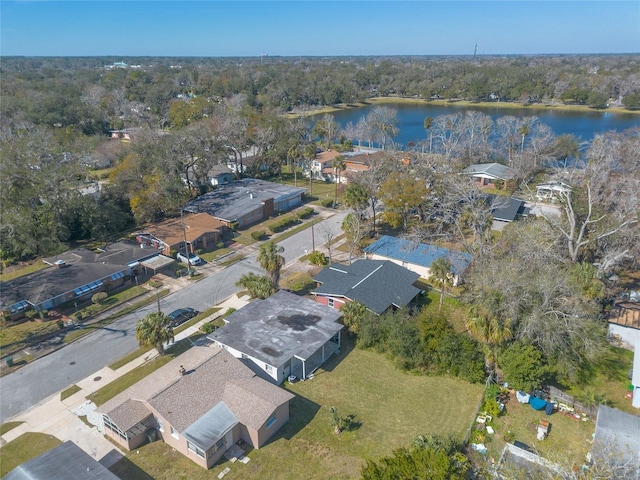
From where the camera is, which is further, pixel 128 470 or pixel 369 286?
pixel 369 286

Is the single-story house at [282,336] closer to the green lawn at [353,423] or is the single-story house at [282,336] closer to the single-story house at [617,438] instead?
the green lawn at [353,423]

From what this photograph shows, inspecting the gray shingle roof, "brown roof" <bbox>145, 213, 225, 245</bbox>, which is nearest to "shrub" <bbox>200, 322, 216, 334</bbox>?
the gray shingle roof

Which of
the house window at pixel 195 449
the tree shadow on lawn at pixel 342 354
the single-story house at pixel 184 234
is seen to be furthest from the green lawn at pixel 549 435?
the single-story house at pixel 184 234

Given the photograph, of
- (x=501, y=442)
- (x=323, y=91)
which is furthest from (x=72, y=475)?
(x=323, y=91)

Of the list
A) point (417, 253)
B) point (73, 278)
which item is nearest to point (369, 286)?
point (417, 253)

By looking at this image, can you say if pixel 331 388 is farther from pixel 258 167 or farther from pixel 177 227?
pixel 258 167

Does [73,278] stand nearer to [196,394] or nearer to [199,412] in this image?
[196,394]
